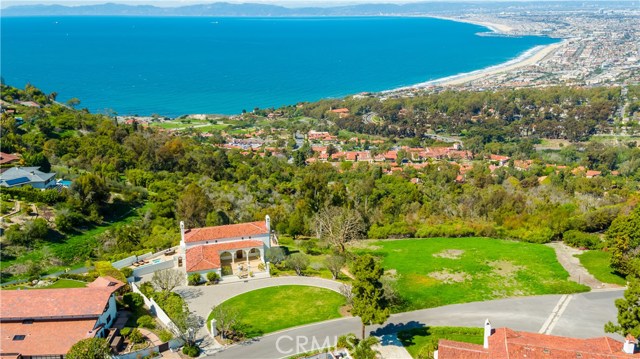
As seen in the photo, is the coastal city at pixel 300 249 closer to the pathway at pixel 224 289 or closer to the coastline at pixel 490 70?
the pathway at pixel 224 289

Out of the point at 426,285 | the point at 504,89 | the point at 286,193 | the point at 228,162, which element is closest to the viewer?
the point at 426,285

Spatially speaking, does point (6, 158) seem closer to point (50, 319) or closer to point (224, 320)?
point (50, 319)

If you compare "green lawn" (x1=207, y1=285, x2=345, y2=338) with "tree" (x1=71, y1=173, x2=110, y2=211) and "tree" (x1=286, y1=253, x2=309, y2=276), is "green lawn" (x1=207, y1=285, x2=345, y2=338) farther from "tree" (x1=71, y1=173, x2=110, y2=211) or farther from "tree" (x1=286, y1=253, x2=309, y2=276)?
"tree" (x1=71, y1=173, x2=110, y2=211)

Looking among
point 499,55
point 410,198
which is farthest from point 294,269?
point 499,55

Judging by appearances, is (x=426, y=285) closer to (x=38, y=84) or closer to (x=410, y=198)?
(x=410, y=198)

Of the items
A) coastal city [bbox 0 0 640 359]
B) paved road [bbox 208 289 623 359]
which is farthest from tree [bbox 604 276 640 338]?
paved road [bbox 208 289 623 359]

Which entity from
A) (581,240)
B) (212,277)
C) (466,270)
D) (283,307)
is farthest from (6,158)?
(581,240)
